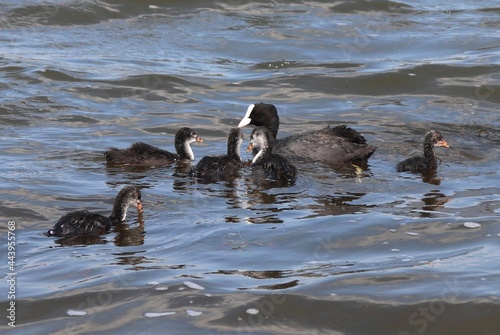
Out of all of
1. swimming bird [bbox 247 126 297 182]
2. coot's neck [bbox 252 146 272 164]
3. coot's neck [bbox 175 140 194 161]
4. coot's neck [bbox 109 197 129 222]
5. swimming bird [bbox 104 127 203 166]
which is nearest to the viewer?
coot's neck [bbox 109 197 129 222]

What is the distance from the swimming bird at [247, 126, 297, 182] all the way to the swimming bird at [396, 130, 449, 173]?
4.76 feet

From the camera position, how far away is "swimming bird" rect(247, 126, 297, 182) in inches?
520

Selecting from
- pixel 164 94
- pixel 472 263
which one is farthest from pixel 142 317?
pixel 164 94

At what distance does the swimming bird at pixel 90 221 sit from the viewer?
10633 mm

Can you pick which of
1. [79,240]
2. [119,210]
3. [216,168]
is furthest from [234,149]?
[79,240]

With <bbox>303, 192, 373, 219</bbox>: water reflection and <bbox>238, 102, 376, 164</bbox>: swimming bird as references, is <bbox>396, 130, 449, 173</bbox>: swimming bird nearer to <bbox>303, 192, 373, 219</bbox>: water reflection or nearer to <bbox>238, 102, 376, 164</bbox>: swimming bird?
<bbox>238, 102, 376, 164</bbox>: swimming bird

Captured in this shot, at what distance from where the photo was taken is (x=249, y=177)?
44.5 feet

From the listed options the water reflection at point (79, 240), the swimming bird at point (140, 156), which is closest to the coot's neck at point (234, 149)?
the swimming bird at point (140, 156)

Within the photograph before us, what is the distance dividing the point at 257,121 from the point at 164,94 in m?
3.14

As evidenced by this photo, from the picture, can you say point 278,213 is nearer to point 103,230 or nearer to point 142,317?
point 103,230

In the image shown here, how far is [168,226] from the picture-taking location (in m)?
11.2

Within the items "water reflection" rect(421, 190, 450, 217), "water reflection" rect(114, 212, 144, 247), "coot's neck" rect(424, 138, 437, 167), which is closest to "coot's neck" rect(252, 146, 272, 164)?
"coot's neck" rect(424, 138, 437, 167)

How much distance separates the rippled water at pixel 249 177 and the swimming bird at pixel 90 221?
0.14 meters

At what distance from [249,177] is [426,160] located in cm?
231
